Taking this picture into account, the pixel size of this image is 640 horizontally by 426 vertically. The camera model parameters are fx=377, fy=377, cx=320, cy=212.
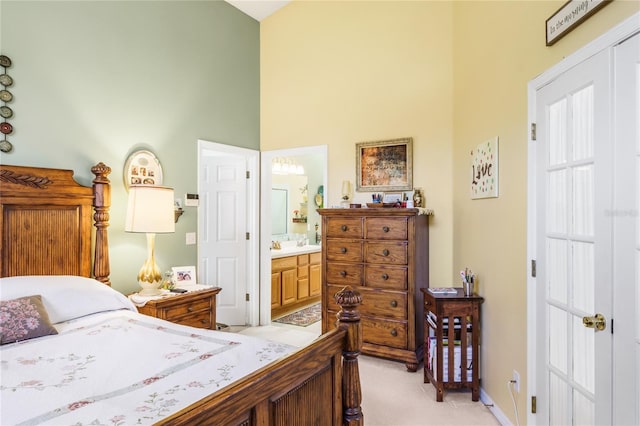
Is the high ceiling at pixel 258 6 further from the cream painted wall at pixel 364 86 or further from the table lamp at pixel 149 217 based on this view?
the table lamp at pixel 149 217

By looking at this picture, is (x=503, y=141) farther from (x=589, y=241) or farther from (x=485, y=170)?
(x=589, y=241)

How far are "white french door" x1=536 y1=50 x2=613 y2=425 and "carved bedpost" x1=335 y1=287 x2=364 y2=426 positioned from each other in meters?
0.98

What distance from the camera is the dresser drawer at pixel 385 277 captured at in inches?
129

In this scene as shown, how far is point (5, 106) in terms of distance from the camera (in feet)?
8.05

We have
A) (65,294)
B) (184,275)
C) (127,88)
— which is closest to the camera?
(65,294)

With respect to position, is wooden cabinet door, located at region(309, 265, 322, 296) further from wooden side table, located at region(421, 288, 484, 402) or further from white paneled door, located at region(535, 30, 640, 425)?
white paneled door, located at region(535, 30, 640, 425)

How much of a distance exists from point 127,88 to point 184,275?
170 cm

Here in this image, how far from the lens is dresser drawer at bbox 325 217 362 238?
11.4 ft

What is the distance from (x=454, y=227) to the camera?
349 cm

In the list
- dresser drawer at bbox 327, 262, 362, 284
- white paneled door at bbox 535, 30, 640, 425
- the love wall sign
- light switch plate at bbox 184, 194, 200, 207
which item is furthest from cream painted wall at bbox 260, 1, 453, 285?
white paneled door at bbox 535, 30, 640, 425

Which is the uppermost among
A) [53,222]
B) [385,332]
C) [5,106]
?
[5,106]

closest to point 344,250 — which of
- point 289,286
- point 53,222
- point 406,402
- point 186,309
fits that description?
point 406,402

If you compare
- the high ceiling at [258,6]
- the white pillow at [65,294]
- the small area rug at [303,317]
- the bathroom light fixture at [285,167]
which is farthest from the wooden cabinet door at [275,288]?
the high ceiling at [258,6]

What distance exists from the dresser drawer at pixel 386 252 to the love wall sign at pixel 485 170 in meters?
0.74
